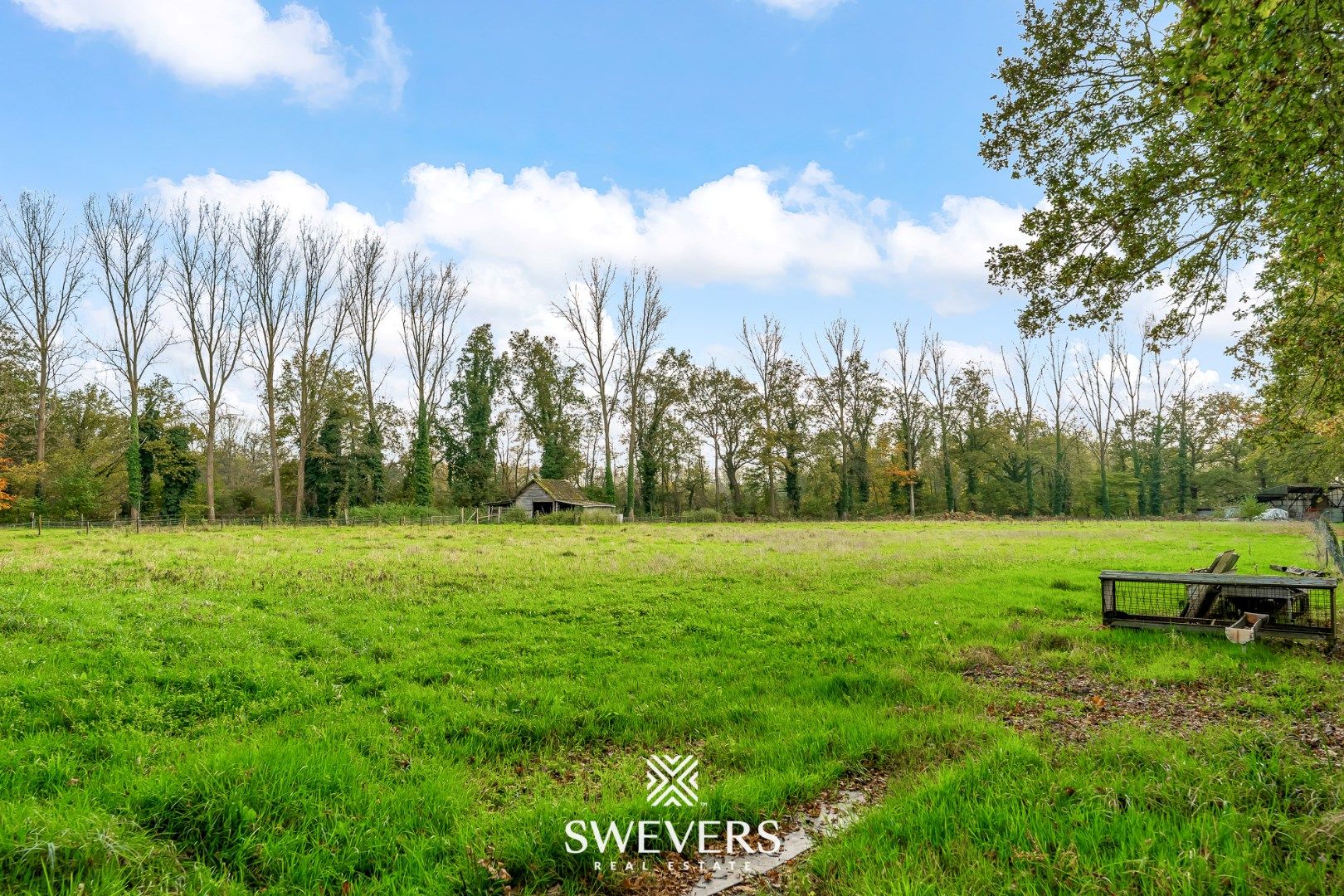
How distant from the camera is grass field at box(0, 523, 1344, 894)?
3.40m

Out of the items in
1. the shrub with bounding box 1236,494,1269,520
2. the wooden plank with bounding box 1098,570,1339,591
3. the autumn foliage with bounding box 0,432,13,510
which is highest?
the autumn foliage with bounding box 0,432,13,510

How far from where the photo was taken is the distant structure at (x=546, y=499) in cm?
4806

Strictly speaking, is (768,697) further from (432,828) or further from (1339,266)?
(1339,266)

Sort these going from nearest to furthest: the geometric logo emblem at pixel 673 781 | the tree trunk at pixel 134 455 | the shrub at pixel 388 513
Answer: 1. the geometric logo emblem at pixel 673 781
2. the tree trunk at pixel 134 455
3. the shrub at pixel 388 513

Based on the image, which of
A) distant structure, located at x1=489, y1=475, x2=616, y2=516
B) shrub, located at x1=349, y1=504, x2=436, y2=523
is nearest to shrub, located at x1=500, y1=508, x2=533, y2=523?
distant structure, located at x1=489, y1=475, x2=616, y2=516

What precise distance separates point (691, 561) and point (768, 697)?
34.2 feet

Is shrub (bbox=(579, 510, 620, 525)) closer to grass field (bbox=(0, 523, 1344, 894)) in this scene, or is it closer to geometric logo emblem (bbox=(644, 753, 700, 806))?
grass field (bbox=(0, 523, 1344, 894))

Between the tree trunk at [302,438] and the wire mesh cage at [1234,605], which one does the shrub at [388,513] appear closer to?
the tree trunk at [302,438]

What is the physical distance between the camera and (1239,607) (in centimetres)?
931

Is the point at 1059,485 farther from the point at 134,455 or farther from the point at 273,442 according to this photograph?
the point at 134,455

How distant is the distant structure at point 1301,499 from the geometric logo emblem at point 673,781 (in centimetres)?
6488

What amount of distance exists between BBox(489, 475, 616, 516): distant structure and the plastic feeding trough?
3951 cm

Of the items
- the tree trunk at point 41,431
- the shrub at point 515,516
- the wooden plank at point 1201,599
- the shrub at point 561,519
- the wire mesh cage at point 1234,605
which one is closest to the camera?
the wire mesh cage at point 1234,605

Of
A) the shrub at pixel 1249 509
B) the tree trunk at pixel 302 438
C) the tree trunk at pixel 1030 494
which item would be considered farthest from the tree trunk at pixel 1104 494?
the tree trunk at pixel 302 438
